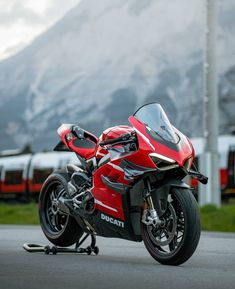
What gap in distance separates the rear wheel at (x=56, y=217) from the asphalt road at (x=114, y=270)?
0.90 ft

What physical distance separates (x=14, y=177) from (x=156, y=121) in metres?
40.5

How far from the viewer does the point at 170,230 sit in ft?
23.9

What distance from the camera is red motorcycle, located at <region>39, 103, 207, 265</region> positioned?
7.19 m

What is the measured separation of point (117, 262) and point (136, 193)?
0.57 m

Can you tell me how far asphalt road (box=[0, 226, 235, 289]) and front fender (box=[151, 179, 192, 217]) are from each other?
44 cm

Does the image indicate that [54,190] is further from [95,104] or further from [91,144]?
[95,104]

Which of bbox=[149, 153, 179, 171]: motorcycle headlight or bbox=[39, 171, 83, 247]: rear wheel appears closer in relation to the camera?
bbox=[149, 153, 179, 171]: motorcycle headlight

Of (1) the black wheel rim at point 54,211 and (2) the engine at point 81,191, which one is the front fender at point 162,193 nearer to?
(2) the engine at point 81,191

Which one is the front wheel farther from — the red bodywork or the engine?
the engine

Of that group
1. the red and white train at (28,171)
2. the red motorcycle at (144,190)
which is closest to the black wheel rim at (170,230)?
the red motorcycle at (144,190)

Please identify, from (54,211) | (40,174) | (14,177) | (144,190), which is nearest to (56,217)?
(54,211)

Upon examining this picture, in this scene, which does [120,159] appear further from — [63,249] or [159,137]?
[63,249]

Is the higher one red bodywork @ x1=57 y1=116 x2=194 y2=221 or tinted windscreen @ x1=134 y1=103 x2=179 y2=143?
tinted windscreen @ x1=134 y1=103 x2=179 y2=143

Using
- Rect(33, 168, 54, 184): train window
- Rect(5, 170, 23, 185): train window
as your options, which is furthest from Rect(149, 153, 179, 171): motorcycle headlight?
Rect(5, 170, 23, 185): train window
